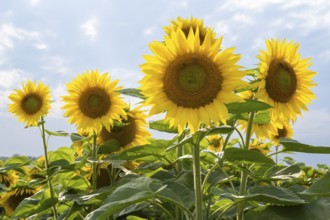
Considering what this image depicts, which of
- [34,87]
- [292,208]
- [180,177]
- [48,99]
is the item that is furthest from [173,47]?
[34,87]

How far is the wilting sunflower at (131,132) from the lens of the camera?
441 cm

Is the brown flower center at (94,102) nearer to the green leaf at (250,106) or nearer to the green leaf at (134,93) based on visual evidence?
the green leaf at (134,93)

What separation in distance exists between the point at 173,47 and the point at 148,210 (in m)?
1.66

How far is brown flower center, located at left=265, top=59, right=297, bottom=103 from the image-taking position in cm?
272

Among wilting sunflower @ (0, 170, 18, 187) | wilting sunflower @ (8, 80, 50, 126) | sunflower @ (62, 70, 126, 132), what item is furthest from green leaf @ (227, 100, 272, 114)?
wilting sunflower @ (0, 170, 18, 187)

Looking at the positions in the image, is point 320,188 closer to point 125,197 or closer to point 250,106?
point 250,106

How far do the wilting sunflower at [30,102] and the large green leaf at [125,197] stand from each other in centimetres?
289

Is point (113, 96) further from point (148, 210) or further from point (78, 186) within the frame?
point (148, 210)

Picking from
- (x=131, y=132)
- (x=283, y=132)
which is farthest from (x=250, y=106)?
(x=283, y=132)

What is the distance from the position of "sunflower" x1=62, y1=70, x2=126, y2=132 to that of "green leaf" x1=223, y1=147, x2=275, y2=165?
1972 mm

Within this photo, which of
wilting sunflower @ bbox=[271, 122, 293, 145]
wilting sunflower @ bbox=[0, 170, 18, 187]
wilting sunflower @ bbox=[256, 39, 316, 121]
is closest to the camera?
wilting sunflower @ bbox=[256, 39, 316, 121]

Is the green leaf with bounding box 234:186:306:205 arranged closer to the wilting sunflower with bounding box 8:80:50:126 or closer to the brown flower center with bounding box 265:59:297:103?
the brown flower center with bounding box 265:59:297:103

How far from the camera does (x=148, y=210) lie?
365 centimetres

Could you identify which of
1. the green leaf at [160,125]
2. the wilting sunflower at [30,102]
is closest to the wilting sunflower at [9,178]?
the wilting sunflower at [30,102]
